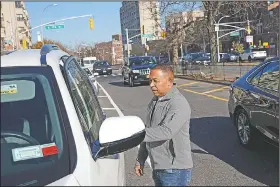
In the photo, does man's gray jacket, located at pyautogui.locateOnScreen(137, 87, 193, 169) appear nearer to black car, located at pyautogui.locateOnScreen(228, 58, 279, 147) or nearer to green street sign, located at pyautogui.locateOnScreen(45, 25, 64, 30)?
black car, located at pyautogui.locateOnScreen(228, 58, 279, 147)

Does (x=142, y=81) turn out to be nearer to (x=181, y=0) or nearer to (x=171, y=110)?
(x=181, y=0)

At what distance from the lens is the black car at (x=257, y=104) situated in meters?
4.85

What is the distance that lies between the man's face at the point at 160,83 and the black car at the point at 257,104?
8.01ft

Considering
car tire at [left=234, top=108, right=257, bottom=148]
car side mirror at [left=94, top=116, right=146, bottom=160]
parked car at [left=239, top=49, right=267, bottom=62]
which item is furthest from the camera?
parked car at [left=239, top=49, right=267, bottom=62]

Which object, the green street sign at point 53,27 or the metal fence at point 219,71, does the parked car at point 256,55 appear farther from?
the green street sign at point 53,27

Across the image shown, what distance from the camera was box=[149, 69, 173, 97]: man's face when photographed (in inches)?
109

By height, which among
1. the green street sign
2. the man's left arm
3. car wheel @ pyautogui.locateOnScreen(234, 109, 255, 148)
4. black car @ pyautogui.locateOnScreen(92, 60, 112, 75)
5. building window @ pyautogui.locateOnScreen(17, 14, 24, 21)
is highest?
building window @ pyautogui.locateOnScreen(17, 14, 24, 21)

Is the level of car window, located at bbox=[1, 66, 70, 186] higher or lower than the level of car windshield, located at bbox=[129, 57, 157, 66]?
higher

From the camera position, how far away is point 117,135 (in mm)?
1928

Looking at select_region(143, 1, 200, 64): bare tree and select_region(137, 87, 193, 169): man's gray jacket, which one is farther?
select_region(143, 1, 200, 64): bare tree

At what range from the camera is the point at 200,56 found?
55281mm

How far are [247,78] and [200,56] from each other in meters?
50.0

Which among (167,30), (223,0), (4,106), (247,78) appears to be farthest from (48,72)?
(167,30)

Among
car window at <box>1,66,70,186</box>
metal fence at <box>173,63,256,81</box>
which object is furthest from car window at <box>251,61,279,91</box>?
metal fence at <box>173,63,256,81</box>
